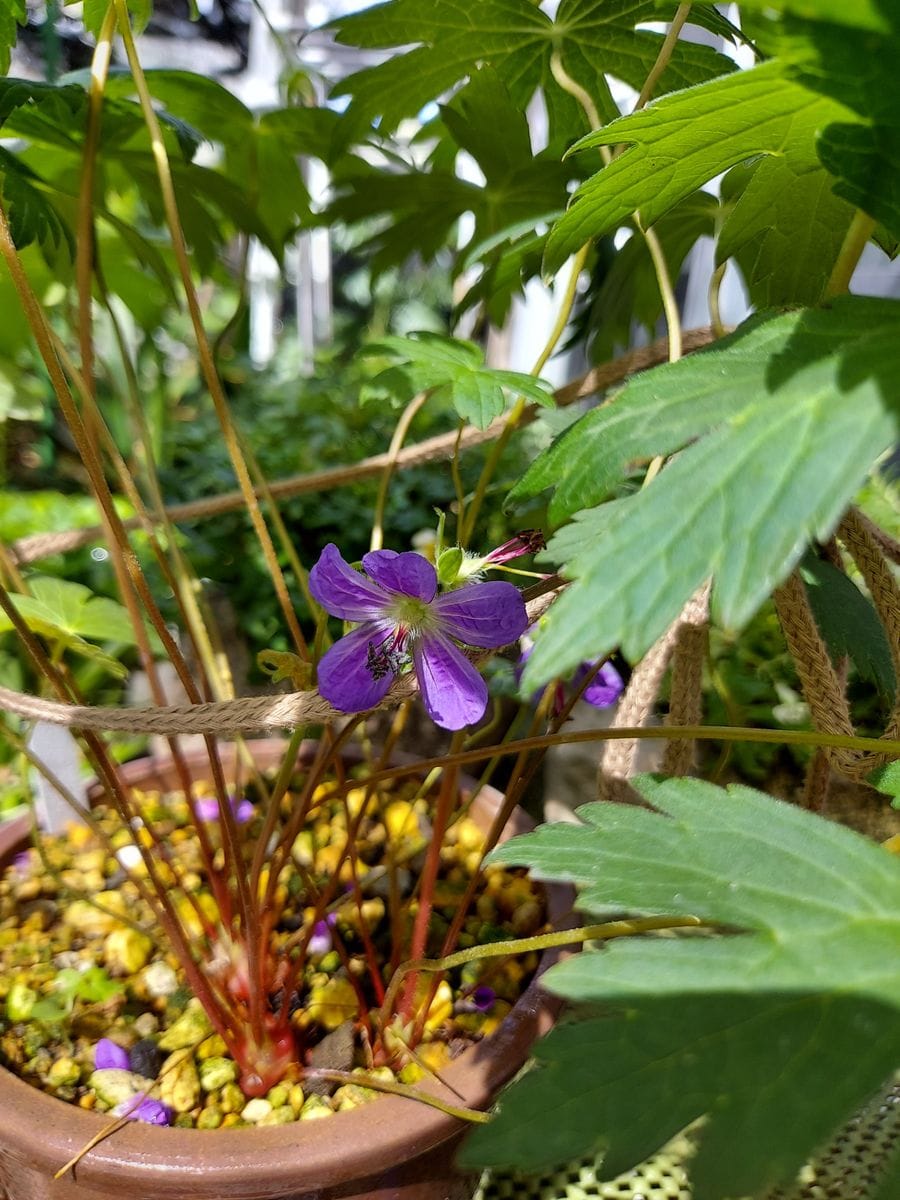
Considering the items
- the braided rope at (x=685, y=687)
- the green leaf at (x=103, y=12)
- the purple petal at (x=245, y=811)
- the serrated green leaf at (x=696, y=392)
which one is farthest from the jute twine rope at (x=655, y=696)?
the green leaf at (x=103, y=12)

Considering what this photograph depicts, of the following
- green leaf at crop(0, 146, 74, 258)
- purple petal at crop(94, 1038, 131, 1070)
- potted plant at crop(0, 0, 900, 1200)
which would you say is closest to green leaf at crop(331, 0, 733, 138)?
potted plant at crop(0, 0, 900, 1200)

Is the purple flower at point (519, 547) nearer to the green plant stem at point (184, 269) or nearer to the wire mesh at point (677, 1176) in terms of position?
the green plant stem at point (184, 269)

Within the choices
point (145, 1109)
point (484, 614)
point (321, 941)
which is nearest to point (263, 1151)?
point (145, 1109)

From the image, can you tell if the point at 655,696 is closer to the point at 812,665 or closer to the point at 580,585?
the point at 812,665

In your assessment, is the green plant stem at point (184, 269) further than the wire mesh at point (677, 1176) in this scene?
No

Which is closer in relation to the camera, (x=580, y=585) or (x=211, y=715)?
(x=580, y=585)

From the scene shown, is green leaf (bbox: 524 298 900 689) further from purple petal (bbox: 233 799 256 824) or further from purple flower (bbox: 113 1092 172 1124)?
purple petal (bbox: 233 799 256 824)

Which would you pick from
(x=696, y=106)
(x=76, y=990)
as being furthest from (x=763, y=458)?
(x=76, y=990)
